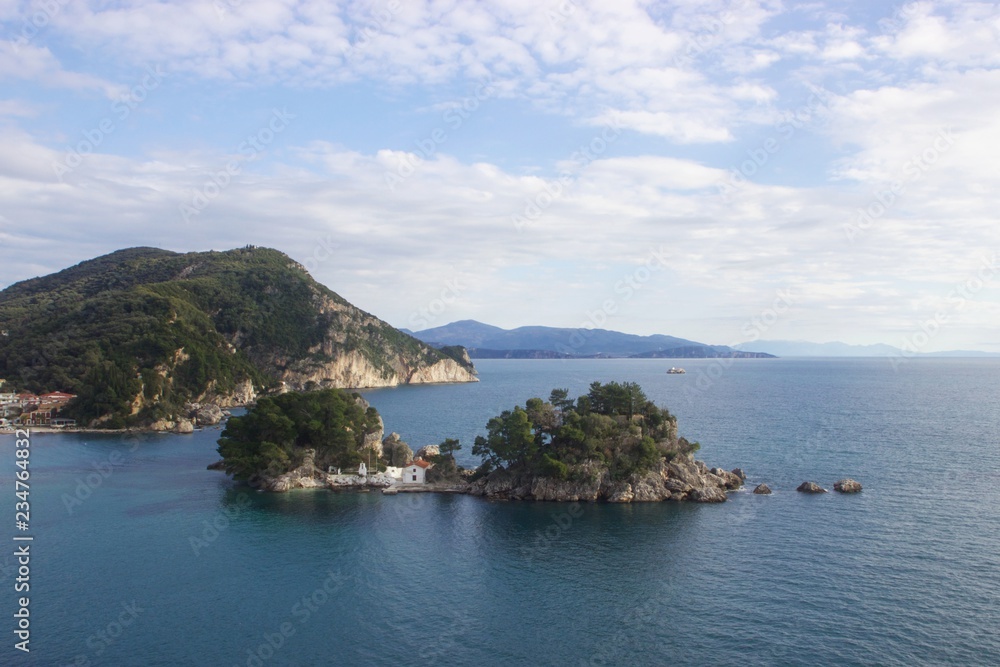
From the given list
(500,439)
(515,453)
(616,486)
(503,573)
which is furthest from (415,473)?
(503,573)

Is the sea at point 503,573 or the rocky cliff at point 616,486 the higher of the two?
the rocky cliff at point 616,486

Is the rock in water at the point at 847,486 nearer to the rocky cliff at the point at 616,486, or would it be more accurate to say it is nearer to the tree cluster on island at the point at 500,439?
the rocky cliff at the point at 616,486

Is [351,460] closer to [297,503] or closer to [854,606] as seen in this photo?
[297,503]

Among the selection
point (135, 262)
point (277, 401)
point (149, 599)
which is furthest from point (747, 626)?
point (135, 262)

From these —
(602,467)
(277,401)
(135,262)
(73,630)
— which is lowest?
(73,630)

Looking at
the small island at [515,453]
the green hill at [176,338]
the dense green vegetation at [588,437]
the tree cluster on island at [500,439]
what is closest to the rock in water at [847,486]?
the small island at [515,453]

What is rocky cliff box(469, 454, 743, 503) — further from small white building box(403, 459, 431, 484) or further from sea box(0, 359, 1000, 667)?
small white building box(403, 459, 431, 484)

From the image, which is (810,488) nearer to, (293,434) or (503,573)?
(503,573)
